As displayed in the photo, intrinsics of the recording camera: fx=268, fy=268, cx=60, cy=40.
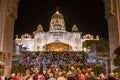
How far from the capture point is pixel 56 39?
6019cm

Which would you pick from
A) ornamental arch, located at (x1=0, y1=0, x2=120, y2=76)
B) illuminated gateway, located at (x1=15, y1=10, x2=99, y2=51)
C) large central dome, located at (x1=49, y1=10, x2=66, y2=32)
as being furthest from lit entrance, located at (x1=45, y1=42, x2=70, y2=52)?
ornamental arch, located at (x1=0, y1=0, x2=120, y2=76)

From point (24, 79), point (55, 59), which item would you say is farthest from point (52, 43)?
point (24, 79)

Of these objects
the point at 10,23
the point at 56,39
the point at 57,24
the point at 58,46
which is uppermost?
the point at 57,24

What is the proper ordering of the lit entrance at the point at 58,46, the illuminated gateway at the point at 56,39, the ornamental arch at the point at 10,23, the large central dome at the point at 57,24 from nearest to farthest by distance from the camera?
1. the ornamental arch at the point at 10,23
2. the lit entrance at the point at 58,46
3. the illuminated gateway at the point at 56,39
4. the large central dome at the point at 57,24

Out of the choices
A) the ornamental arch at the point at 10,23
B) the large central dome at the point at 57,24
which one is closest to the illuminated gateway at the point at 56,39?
the large central dome at the point at 57,24

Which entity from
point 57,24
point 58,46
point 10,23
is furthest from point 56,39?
point 10,23

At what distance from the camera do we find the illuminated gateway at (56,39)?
58.8 meters

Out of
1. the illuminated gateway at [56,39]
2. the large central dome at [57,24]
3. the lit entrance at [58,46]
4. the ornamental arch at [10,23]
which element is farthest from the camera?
the large central dome at [57,24]

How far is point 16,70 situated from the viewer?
1795 centimetres

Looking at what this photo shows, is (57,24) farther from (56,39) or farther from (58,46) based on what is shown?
(58,46)

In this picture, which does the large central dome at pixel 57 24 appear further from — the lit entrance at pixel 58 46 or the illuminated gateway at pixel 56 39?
the lit entrance at pixel 58 46

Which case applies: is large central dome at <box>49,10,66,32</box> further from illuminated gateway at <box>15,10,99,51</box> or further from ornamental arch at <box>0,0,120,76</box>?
ornamental arch at <box>0,0,120,76</box>

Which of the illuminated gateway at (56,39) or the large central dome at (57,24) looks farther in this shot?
the large central dome at (57,24)

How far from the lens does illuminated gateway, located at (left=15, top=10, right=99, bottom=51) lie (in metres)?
58.8
